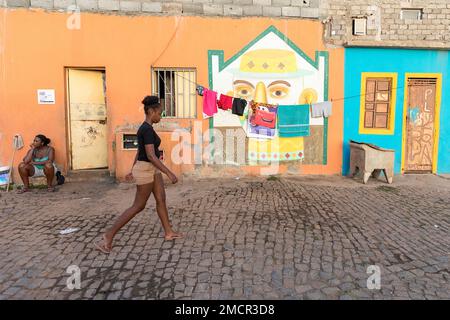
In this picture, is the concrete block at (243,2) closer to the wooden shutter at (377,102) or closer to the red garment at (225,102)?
the red garment at (225,102)

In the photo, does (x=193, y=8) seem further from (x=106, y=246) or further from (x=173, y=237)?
(x=106, y=246)

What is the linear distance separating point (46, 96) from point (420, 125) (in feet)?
27.8

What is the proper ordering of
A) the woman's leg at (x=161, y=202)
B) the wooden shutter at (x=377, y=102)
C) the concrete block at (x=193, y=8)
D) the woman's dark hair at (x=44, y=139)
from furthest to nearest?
the wooden shutter at (x=377, y=102) < the concrete block at (x=193, y=8) < the woman's dark hair at (x=44, y=139) < the woman's leg at (x=161, y=202)

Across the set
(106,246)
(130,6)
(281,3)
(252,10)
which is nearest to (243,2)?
(252,10)

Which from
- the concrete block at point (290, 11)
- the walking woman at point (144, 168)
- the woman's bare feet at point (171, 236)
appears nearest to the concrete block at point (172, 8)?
the concrete block at point (290, 11)

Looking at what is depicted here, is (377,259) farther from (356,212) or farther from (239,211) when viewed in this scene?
(239,211)

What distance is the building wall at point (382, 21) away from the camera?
24.0 ft

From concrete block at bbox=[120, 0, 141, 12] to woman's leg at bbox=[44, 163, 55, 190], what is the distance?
3593 mm

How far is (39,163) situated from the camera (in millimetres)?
6531

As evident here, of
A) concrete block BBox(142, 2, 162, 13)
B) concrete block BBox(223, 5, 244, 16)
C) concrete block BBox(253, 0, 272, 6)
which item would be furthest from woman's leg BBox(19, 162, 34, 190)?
concrete block BBox(253, 0, 272, 6)

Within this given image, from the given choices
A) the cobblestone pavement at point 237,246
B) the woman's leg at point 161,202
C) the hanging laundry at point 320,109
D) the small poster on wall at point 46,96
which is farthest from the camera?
the hanging laundry at point 320,109

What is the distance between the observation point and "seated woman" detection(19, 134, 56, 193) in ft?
20.9

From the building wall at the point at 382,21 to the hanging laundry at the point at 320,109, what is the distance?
1396mm

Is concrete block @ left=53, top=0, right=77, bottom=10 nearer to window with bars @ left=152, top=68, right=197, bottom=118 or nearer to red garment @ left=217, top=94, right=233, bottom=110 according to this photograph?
window with bars @ left=152, top=68, right=197, bottom=118
